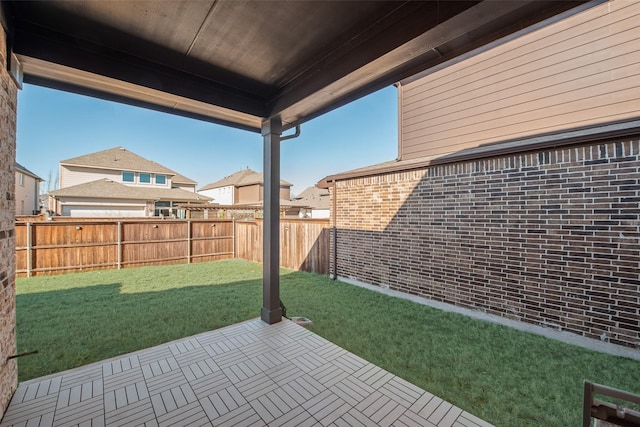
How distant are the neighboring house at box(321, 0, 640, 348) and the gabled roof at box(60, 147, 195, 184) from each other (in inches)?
792

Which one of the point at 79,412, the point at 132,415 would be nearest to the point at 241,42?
the point at 132,415

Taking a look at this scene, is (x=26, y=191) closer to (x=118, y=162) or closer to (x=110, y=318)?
(x=118, y=162)

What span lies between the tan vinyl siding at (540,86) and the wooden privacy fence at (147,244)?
423cm

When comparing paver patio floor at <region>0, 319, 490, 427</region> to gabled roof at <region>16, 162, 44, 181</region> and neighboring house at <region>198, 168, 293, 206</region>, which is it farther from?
gabled roof at <region>16, 162, 44, 181</region>

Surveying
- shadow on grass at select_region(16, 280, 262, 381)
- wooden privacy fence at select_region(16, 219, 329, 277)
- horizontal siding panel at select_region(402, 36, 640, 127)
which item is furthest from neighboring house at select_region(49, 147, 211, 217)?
horizontal siding panel at select_region(402, 36, 640, 127)

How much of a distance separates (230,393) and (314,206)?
25078mm

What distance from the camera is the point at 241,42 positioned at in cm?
252

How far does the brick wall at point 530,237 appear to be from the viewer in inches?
134

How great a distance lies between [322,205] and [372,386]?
2454 centimetres

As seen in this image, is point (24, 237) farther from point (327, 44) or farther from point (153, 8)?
point (327, 44)

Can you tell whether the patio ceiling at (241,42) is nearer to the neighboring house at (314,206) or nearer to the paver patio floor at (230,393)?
the paver patio floor at (230,393)

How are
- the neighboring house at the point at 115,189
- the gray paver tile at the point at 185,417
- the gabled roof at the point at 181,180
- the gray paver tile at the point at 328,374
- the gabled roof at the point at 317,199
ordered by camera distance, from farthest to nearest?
Result: the gabled roof at the point at 317,199 < the gabled roof at the point at 181,180 < the neighboring house at the point at 115,189 < the gray paver tile at the point at 328,374 < the gray paver tile at the point at 185,417

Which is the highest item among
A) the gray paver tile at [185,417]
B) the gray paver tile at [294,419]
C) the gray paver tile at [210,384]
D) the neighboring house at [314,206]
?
the neighboring house at [314,206]

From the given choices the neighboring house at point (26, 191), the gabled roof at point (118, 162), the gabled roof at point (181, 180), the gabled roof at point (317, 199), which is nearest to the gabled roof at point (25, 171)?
the neighboring house at point (26, 191)
